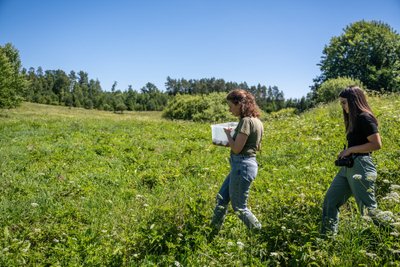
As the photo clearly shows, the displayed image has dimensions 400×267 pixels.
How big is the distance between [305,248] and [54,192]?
5.01m

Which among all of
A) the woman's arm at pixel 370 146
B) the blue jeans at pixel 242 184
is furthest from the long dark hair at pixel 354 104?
the blue jeans at pixel 242 184

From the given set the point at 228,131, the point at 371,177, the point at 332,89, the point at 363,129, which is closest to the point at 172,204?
the point at 228,131

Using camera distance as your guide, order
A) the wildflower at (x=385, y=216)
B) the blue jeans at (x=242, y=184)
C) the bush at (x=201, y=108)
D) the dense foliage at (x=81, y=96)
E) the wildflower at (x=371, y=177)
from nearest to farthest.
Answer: the wildflower at (x=385, y=216) → the wildflower at (x=371, y=177) → the blue jeans at (x=242, y=184) → the bush at (x=201, y=108) → the dense foliage at (x=81, y=96)

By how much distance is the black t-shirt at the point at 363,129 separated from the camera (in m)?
3.50

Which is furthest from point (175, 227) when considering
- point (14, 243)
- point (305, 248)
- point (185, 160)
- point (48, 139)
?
point (48, 139)

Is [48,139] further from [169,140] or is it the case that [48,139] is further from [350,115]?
[350,115]

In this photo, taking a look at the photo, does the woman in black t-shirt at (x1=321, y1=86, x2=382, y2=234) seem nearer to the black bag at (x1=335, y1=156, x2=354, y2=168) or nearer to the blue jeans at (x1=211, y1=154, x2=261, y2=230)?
the black bag at (x1=335, y1=156, x2=354, y2=168)

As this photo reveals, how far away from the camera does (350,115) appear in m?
3.72

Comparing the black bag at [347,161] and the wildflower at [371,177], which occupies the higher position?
the black bag at [347,161]

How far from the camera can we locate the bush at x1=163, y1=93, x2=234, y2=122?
1453 inches

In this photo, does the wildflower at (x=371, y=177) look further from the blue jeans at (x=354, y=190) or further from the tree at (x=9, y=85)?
the tree at (x=9, y=85)

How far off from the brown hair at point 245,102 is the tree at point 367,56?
1237 inches

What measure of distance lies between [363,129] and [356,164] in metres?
0.43

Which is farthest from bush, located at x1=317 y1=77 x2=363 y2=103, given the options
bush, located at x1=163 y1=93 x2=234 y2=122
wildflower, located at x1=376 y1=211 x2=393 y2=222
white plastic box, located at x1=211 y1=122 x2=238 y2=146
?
wildflower, located at x1=376 y1=211 x2=393 y2=222
